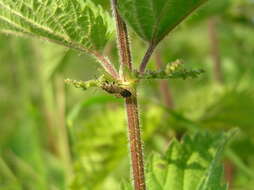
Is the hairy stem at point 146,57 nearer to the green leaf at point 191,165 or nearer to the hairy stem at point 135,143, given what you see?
the hairy stem at point 135,143

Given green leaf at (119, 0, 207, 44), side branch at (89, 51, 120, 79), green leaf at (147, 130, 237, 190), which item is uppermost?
green leaf at (119, 0, 207, 44)

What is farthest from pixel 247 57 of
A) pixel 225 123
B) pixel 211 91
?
pixel 225 123

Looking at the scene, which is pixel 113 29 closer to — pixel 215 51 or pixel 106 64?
pixel 106 64

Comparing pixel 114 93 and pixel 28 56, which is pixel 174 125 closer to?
pixel 114 93

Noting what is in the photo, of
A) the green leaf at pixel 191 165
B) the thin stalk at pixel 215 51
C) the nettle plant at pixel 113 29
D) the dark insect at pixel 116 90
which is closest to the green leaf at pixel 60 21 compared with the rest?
the nettle plant at pixel 113 29

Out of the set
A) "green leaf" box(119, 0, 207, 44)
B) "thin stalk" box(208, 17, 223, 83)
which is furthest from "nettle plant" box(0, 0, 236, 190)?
"thin stalk" box(208, 17, 223, 83)

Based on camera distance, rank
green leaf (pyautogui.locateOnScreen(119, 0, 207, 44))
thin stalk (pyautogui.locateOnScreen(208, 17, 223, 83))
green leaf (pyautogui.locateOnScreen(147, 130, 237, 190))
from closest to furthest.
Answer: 1. green leaf (pyautogui.locateOnScreen(119, 0, 207, 44))
2. green leaf (pyautogui.locateOnScreen(147, 130, 237, 190))
3. thin stalk (pyautogui.locateOnScreen(208, 17, 223, 83))

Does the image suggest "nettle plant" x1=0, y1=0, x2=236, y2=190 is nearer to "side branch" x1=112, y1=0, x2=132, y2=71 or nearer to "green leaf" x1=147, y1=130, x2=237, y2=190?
"side branch" x1=112, y1=0, x2=132, y2=71
